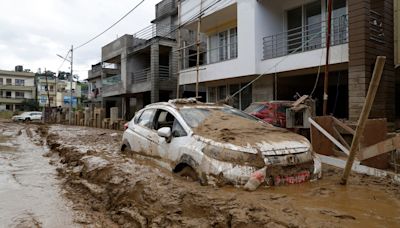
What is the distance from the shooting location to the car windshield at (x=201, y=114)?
6451 mm

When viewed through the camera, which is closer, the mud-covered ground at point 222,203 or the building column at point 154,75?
the mud-covered ground at point 222,203

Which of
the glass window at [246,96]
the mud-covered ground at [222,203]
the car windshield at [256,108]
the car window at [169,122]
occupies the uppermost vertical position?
the glass window at [246,96]

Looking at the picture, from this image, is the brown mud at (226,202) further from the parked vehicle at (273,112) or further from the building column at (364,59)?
the building column at (364,59)

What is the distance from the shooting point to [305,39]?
1465 cm

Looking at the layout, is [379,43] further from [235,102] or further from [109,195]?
[109,195]

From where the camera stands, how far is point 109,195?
5.97m

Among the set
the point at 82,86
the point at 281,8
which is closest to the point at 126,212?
the point at 281,8

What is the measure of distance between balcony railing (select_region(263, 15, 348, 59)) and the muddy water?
9.71 meters

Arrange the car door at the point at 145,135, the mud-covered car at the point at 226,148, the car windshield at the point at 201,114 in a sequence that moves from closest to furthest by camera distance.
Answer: the mud-covered car at the point at 226,148
the car windshield at the point at 201,114
the car door at the point at 145,135

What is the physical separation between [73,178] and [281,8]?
11.6 meters

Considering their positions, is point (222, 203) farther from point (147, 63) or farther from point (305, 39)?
point (147, 63)

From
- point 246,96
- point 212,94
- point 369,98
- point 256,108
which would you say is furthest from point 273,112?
point 212,94

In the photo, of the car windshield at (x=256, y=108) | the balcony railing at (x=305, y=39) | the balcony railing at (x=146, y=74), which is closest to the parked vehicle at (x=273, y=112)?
the car windshield at (x=256, y=108)

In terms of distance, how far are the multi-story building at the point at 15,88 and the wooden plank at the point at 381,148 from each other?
7492 centimetres
